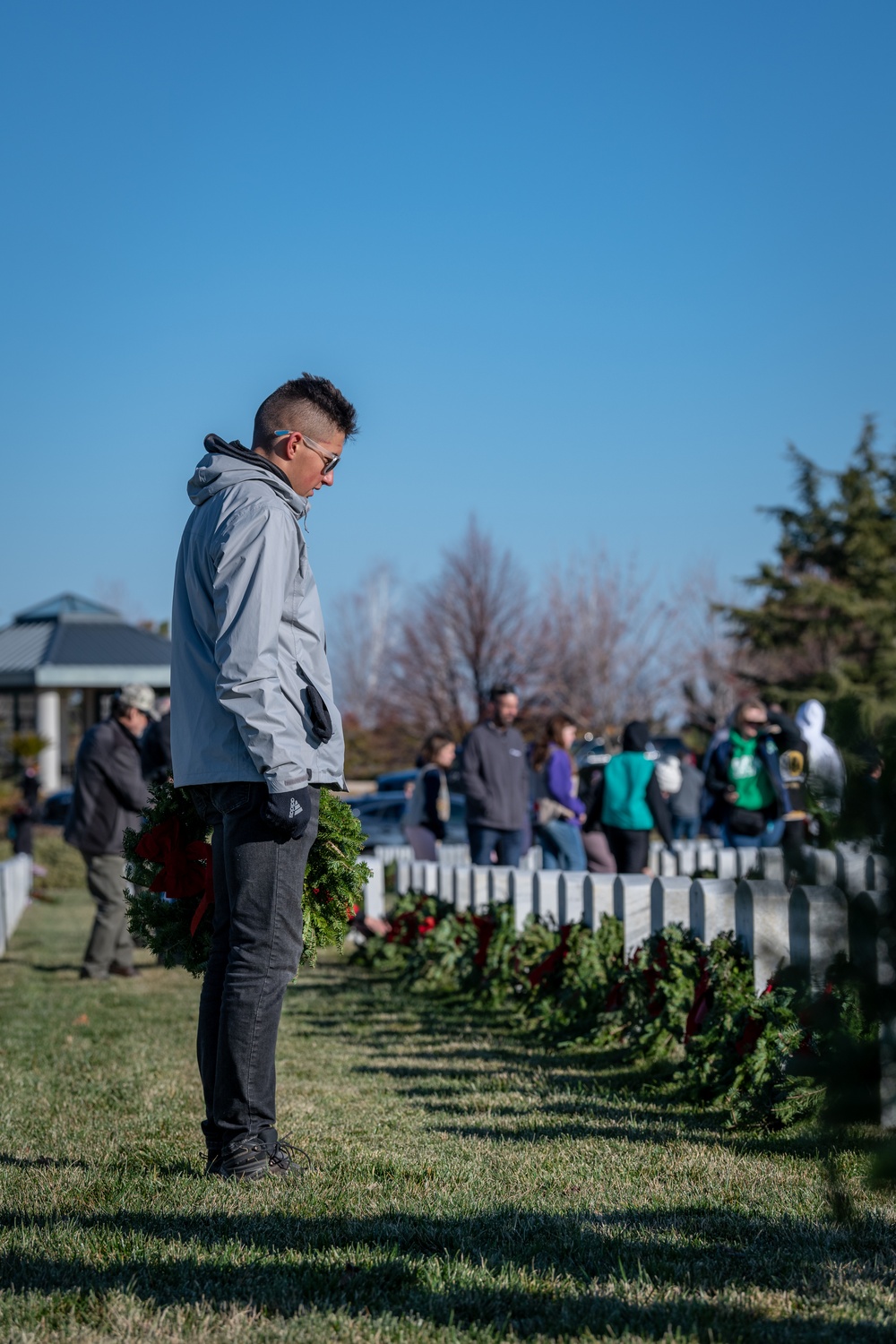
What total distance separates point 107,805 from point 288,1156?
5.99 m

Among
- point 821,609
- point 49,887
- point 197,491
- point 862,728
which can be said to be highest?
point 821,609

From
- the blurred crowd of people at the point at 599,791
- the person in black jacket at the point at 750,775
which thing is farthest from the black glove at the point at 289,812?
the person in black jacket at the point at 750,775

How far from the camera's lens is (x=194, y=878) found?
4.13 metres

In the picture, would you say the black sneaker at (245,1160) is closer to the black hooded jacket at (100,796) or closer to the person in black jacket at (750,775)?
the black hooded jacket at (100,796)

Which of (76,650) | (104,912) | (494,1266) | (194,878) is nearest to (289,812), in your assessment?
(194,878)

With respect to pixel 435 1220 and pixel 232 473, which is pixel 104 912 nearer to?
pixel 232 473

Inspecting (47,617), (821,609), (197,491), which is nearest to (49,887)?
→ (197,491)

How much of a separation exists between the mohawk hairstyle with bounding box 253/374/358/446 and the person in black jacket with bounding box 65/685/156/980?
19.0ft

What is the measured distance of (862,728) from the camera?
6.25 feet

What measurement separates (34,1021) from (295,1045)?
6.20 feet

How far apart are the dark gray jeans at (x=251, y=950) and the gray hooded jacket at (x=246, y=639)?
120 mm

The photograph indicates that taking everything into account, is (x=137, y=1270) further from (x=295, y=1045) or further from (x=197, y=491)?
(x=295, y=1045)

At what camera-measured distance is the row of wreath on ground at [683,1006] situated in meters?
1.99

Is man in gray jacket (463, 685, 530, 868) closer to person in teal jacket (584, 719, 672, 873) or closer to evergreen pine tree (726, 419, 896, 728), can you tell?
person in teal jacket (584, 719, 672, 873)
